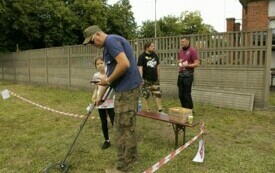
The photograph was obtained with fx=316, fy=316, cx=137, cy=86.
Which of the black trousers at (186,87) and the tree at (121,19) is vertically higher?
the tree at (121,19)

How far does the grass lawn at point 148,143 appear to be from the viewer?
15.7 feet

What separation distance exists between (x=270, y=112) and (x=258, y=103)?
42 cm

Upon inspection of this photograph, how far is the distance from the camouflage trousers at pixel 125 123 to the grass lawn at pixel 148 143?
0.27 m

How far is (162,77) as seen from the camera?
10766 mm

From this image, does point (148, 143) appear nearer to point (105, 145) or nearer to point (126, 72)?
point (105, 145)

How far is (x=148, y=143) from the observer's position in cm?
577

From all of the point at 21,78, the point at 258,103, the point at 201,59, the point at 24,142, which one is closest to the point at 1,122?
the point at 24,142

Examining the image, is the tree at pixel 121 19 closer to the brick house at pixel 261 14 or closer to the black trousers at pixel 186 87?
the brick house at pixel 261 14

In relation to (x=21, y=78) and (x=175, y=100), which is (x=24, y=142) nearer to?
(x=175, y=100)

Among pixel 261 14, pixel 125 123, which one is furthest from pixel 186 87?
pixel 261 14

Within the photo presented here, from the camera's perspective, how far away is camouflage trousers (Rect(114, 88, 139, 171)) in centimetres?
426

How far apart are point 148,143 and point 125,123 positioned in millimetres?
1609

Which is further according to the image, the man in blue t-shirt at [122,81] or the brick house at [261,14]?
the brick house at [261,14]

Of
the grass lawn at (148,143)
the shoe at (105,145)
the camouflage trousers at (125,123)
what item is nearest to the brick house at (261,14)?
the grass lawn at (148,143)
